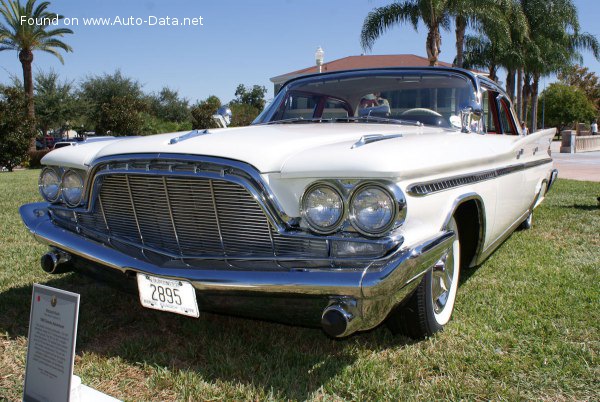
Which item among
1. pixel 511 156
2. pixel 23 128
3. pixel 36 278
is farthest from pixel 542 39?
pixel 36 278

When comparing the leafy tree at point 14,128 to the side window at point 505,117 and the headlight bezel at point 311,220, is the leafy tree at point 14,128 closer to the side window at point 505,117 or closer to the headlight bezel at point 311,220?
the side window at point 505,117

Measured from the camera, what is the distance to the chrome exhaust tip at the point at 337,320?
2.13 meters

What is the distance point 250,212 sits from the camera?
2371 mm

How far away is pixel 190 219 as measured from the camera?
8.28ft

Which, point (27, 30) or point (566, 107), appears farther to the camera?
point (566, 107)

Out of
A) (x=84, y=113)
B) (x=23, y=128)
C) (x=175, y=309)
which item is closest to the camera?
(x=175, y=309)

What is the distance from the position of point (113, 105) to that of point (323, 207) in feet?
96.8

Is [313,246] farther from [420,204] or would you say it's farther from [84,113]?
[84,113]

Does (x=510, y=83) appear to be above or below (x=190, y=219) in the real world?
above

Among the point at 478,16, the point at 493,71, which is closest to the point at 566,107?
the point at 493,71

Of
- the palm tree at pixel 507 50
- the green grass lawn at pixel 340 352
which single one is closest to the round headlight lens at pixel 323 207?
the green grass lawn at pixel 340 352

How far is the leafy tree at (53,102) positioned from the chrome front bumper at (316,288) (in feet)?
131

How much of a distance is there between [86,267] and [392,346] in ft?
5.50

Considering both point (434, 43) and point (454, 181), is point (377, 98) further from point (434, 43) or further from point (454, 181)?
point (434, 43)
